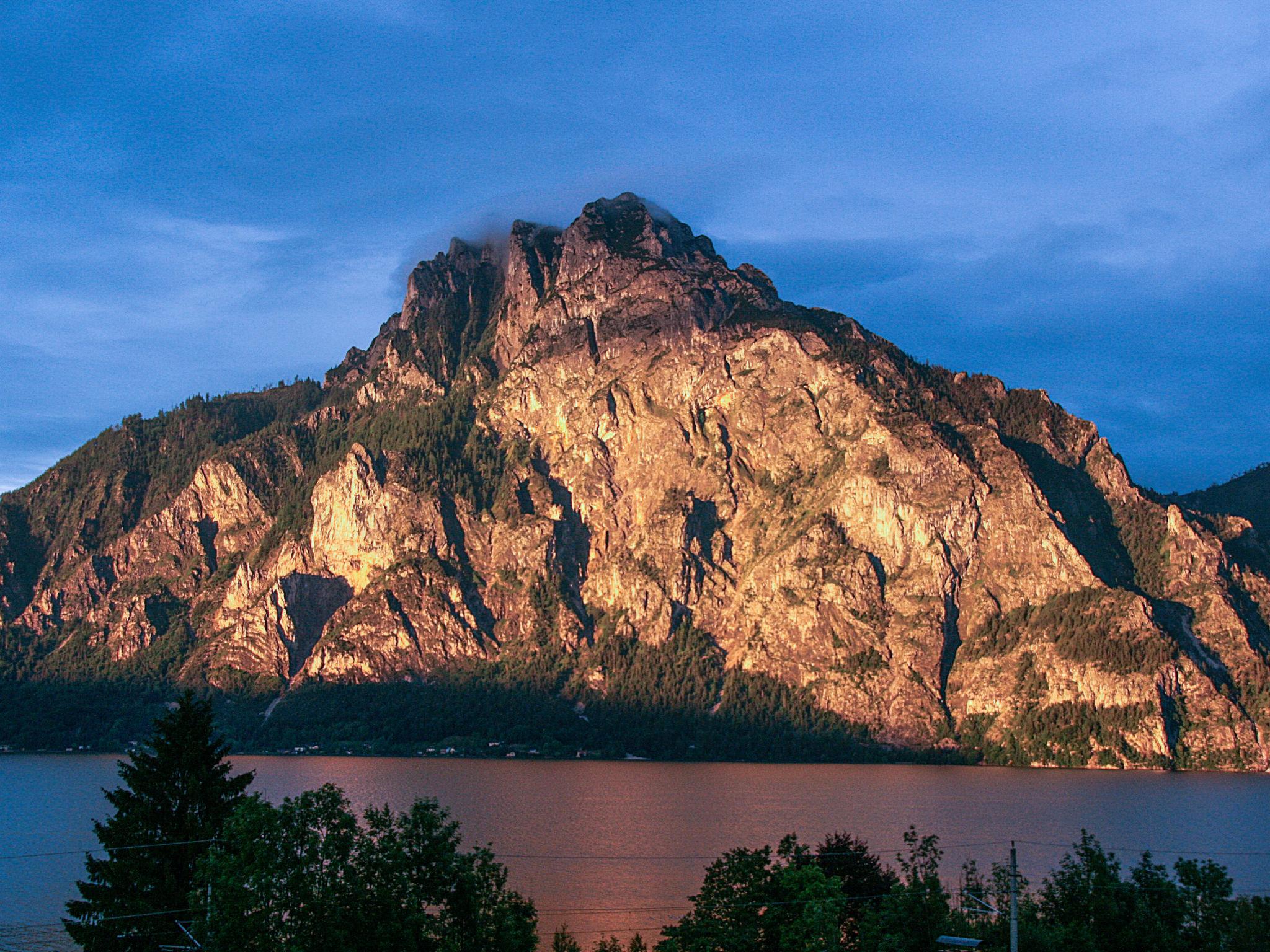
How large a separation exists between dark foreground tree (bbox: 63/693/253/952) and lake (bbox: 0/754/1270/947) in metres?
39.7

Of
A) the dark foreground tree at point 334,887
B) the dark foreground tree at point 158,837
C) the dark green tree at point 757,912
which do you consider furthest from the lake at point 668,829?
the dark foreground tree at point 158,837

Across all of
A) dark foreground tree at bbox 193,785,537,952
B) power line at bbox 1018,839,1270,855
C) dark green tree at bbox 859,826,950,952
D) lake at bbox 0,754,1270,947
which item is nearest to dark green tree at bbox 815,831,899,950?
dark green tree at bbox 859,826,950,952

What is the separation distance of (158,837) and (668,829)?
94925 mm

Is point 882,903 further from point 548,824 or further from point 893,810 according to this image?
point 893,810

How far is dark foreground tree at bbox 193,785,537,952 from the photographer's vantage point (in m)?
53.3

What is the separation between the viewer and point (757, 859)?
72.4 meters

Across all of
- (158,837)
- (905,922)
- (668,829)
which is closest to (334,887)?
(158,837)

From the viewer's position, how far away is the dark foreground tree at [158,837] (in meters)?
55.7

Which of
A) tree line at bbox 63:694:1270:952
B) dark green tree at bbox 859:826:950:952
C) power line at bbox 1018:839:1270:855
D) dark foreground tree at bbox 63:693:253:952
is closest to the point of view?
tree line at bbox 63:694:1270:952

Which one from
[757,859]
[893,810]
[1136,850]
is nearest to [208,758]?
[757,859]

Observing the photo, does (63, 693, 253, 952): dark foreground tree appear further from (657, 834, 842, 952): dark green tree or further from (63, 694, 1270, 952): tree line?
(657, 834, 842, 952): dark green tree

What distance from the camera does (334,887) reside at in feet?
182

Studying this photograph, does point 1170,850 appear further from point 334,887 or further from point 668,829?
point 334,887

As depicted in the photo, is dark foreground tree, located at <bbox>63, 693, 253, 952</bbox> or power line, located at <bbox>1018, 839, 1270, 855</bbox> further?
power line, located at <bbox>1018, 839, 1270, 855</bbox>
